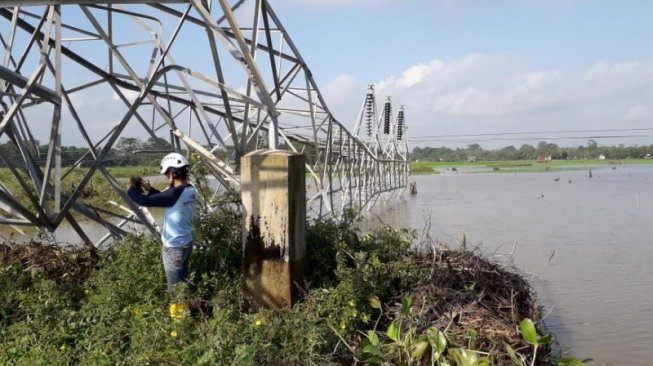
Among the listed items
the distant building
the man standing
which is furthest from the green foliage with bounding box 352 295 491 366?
the distant building

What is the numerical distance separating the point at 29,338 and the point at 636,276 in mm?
10615

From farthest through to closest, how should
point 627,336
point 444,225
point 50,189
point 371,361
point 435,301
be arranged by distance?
point 444,225 < point 627,336 < point 50,189 < point 435,301 < point 371,361

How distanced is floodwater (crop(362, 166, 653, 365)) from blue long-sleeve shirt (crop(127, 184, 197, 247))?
3770mm

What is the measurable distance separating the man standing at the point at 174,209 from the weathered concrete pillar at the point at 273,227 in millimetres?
497

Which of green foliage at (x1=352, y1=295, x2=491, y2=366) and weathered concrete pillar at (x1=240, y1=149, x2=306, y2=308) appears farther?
weathered concrete pillar at (x1=240, y1=149, x2=306, y2=308)

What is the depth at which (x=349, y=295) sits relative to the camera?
4.45 m

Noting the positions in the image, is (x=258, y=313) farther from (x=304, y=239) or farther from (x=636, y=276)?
(x=636, y=276)

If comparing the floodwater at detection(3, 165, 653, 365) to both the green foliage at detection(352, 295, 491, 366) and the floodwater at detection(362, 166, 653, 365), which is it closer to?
the floodwater at detection(362, 166, 653, 365)

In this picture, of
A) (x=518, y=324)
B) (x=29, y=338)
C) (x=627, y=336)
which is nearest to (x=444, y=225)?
(x=627, y=336)

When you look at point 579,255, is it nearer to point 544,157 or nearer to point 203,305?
point 203,305

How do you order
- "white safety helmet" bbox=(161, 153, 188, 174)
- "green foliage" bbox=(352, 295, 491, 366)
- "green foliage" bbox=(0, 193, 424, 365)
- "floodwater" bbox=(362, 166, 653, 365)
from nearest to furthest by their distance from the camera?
1. "green foliage" bbox=(0, 193, 424, 365)
2. "green foliage" bbox=(352, 295, 491, 366)
3. "white safety helmet" bbox=(161, 153, 188, 174)
4. "floodwater" bbox=(362, 166, 653, 365)

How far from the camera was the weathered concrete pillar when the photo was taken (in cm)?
473

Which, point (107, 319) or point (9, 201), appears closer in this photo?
point (107, 319)

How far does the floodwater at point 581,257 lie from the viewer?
24.9 ft
